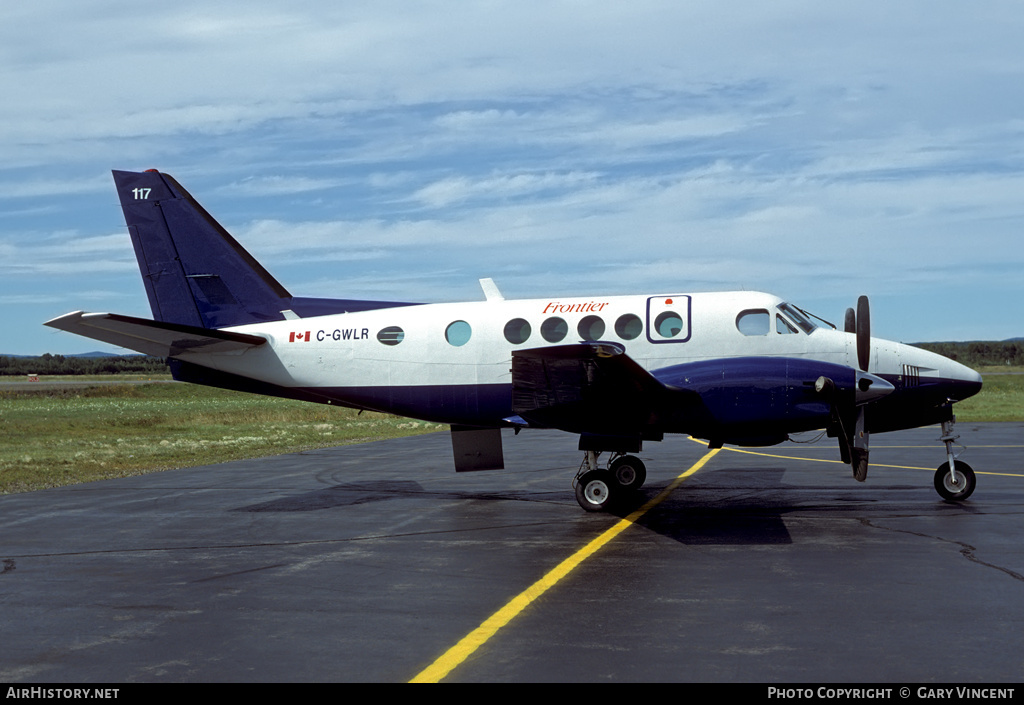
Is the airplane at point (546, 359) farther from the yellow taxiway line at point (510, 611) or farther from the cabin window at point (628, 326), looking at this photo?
the yellow taxiway line at point (510, 611)

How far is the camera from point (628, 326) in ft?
48.4

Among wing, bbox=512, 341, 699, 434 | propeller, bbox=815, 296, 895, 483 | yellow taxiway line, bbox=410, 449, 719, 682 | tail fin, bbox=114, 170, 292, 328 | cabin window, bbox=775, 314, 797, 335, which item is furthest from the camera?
tail fin, bbox=114, 170, 292, 328

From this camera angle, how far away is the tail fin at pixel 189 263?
17.0 meters

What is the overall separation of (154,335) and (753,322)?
945cm

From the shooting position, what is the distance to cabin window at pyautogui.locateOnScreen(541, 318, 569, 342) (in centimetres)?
1488

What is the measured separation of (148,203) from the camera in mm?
17203

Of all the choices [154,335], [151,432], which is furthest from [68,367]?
[154,335]

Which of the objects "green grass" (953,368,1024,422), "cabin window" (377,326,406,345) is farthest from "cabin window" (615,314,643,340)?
"green grass" (953,368,1024,422)

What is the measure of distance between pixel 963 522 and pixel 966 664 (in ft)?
21.8

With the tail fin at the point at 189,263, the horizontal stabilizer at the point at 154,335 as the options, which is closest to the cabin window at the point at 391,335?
→ the horizontal stabilizer at the point at 154,335

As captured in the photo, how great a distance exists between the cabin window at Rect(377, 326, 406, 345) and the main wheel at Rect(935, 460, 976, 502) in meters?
8.56

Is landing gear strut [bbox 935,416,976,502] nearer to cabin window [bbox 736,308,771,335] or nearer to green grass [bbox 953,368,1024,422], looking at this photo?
cabin window [bbox 736,308,771,335]
